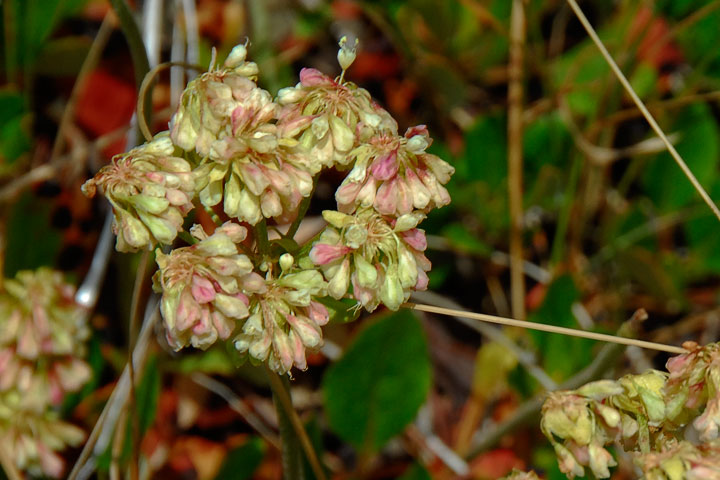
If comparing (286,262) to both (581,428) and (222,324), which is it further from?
(581,428)

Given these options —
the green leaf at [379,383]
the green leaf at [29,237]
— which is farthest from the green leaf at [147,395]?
the green leaf at [29,237]

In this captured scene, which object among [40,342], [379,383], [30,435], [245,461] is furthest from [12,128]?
[379,383]

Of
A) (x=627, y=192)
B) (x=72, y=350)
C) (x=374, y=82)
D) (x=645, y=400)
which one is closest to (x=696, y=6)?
(x=627, y=192)

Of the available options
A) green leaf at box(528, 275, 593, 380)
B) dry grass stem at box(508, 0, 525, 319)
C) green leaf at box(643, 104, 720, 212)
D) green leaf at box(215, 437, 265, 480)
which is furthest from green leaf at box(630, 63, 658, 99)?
green leaf at box(215, 437, 265, 480)

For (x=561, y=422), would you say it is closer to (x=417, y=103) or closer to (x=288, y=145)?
(x=288, y=145)

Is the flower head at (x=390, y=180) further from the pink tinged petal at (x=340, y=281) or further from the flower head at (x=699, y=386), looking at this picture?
the flower head at (x=699, y=386)

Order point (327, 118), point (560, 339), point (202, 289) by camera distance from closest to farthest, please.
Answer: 1. point (202, 289)
2. point (327, 118)
3. point (560, 339)

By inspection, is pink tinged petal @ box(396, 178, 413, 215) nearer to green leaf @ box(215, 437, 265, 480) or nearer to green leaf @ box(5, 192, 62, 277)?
green leaf @ box(215, 437, 265, 480)
